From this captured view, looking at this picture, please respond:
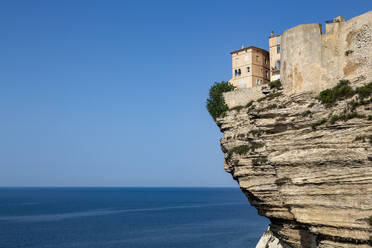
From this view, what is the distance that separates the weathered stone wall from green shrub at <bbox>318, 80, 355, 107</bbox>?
56cm

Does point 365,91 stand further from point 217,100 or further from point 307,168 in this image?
point 217,100

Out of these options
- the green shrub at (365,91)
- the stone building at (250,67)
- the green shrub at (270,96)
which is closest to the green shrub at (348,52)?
the green shrub at (365,91)

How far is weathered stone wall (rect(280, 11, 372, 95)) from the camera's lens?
94.9 feet

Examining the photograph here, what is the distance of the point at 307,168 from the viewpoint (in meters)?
27.9

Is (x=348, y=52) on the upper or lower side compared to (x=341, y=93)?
upper

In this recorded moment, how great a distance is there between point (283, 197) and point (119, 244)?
49.6 meters

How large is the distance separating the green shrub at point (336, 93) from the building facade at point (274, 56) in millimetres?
13879

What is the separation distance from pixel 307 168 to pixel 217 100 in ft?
48.1

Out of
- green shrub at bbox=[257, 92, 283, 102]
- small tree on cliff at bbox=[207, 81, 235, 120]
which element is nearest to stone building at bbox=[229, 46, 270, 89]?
small tree on cliff at bbox=[207, 81, 235, 120]

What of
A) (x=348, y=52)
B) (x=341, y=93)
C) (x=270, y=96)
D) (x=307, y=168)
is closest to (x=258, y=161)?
(x=307, y=168)

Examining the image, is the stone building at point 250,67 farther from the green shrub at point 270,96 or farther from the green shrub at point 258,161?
the green shrub at point 258,161

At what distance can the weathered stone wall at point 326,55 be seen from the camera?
2892cm

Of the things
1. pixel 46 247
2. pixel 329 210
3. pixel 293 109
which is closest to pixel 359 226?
pixel 329 210

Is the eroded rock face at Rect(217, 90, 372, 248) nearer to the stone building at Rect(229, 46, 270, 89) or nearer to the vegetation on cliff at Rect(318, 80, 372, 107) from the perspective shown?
the vegetation on cliff at Rect(318, 80, 372, 107)
